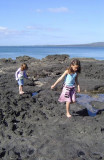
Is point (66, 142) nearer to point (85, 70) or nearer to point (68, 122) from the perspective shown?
point (68, 122)

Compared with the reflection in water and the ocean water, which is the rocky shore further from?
the ocean water

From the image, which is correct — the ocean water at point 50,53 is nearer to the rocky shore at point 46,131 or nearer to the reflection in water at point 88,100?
the reflection in water at point 88,100

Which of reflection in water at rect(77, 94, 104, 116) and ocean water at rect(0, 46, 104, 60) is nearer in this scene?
reflection in water at rect(77, 94, 104, 116)

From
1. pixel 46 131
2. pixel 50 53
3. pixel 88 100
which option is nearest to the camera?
pixel 46 131

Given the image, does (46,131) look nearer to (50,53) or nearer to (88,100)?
(88,100)

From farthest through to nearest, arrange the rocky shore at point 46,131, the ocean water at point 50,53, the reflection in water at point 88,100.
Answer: the ocean water at point 50,53 < the reflection in water at point 88,100 < the rocky shore at point 46,131

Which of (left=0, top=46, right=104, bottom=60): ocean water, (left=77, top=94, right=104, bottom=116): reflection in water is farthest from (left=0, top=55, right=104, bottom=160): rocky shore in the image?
(left=0, top=46, right=104, bottom=60): ocean water

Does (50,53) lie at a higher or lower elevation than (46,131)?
lower

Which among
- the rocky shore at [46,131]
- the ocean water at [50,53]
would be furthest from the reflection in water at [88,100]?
the ocean water at [50,53]

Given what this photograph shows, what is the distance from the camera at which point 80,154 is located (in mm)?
4688

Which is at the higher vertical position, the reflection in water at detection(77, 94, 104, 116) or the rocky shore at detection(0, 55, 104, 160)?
the rocky shore at detection(0, 55, 104, 160)

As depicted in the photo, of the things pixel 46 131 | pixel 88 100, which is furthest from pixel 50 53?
pixel 46 131

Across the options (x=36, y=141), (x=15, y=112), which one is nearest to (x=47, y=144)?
(x=36, y=141)

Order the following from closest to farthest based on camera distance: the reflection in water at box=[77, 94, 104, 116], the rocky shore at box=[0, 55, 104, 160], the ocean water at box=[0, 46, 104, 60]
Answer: the rocky shore at box=[0, 55, 104, 160], the reflection in water at box=[77, 94, 104, 116], the ocean water at box=[0, 46, 104, 60]
